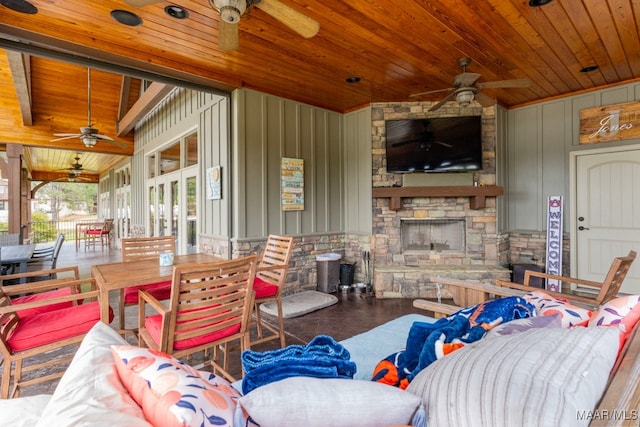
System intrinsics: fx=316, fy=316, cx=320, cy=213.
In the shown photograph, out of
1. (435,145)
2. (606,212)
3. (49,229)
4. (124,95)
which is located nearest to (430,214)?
(435,145)

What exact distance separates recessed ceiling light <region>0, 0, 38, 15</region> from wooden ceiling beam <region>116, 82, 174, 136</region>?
2.18m

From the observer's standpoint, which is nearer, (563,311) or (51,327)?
(563,311)

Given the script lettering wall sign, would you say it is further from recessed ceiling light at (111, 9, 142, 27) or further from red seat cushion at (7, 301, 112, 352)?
red seat cushion at (7, 301, 112, 352)

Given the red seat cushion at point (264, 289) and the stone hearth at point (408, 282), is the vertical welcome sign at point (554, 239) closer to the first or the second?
the stone hearth at point (408, 282)

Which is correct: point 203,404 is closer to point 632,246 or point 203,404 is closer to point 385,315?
point 385,315

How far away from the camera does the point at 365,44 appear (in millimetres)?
3213

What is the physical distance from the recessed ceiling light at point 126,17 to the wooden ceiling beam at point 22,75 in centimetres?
228

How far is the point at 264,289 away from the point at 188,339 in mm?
863

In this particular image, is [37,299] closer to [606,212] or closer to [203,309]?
[203,309]

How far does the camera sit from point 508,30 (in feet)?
9.85

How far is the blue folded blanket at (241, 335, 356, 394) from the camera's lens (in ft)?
3.19

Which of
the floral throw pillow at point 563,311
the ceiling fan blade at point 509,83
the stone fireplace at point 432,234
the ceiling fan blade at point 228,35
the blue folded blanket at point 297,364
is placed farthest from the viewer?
the stone fireplace at point 432,234

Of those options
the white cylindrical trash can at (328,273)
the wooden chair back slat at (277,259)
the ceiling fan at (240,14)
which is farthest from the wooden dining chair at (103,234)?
the ceiling fan at (240,14)

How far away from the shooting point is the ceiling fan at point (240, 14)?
6.68 ft
